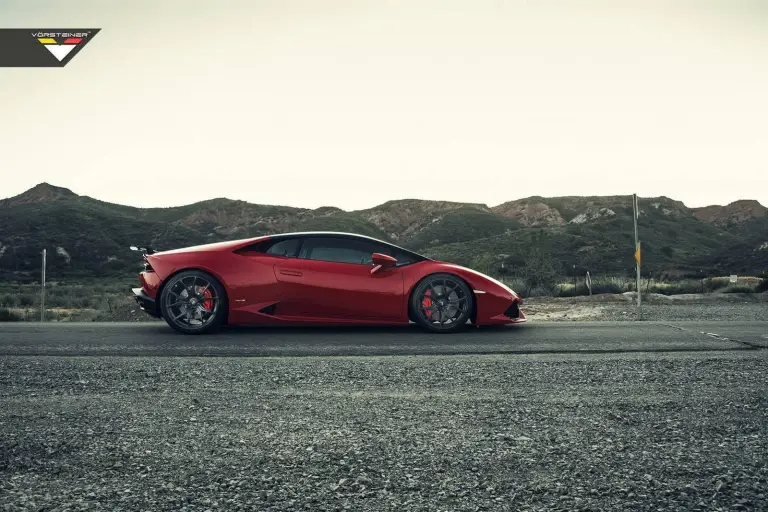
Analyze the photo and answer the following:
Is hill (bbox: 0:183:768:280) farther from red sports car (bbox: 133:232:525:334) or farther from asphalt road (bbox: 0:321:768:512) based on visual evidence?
asphalt road (bbox: 0:321:768:512)

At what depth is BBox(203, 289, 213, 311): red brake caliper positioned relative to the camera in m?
8.78

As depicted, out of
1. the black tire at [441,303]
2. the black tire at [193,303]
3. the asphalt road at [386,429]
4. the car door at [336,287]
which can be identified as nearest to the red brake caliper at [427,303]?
the black tire at [441,303]

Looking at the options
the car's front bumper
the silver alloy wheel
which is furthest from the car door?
the car's front bumper

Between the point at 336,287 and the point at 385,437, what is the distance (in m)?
4.79

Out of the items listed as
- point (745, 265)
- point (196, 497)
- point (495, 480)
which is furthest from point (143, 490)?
point (745, 265)

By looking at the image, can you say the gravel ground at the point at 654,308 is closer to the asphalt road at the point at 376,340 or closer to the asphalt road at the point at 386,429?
the asphalt road at the point at 376,340

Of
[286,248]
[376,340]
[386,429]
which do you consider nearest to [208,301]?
[286,248]

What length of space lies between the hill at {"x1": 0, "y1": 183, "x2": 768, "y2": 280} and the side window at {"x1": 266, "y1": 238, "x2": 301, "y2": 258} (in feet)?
102

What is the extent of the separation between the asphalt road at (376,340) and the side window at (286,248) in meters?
1.03

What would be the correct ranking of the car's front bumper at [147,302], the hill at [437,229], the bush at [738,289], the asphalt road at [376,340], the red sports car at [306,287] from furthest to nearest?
the hill at [437,229] < the bush at [738,289] < the car's front bumper at [147,302] < the red sports car at [306,287] < the asphalt road at [376,340]

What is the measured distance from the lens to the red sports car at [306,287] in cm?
870

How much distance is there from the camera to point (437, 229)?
8231cm

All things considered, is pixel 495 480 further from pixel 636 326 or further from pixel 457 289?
pixel 636 326

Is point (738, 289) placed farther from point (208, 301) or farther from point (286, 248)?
point (208, 301)
